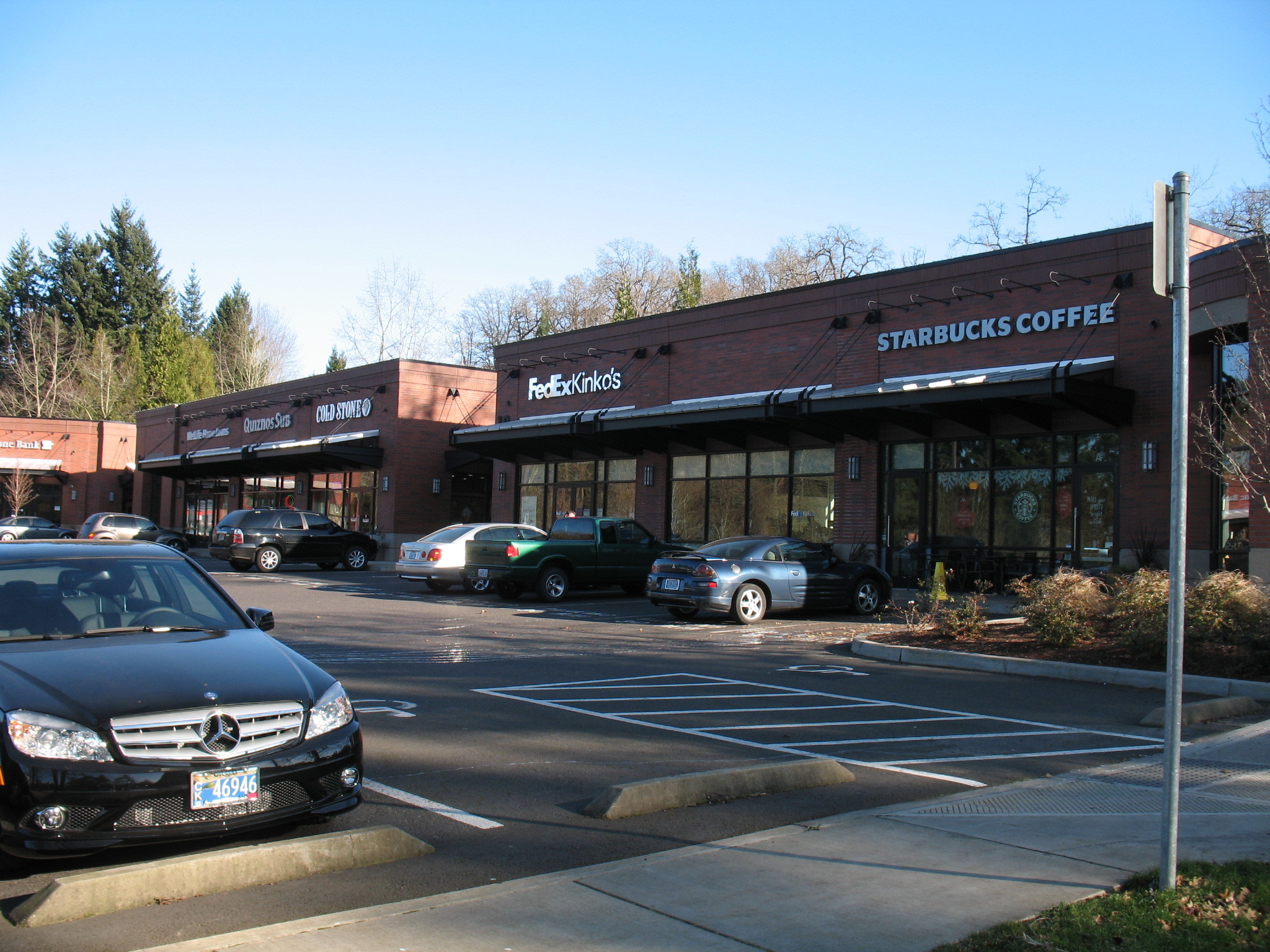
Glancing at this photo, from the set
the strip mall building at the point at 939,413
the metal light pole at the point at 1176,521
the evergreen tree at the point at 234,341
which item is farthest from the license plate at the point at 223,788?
the evergreen tree at the point at 234,341

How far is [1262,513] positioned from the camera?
49.5 ft

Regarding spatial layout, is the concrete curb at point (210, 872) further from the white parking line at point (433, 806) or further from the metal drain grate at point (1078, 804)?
the metal drain grate at point (1078, 804)

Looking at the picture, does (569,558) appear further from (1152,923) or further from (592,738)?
(1152,923)

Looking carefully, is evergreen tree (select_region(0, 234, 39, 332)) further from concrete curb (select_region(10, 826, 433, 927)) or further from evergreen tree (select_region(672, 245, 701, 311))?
concrete curb (select_region(10, 826, 433, 927))

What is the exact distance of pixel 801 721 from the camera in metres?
9.29

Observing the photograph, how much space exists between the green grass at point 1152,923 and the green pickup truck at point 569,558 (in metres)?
17.1

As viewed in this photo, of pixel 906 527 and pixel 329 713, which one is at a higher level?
pixel 906 527

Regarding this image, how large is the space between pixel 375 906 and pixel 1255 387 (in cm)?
1453

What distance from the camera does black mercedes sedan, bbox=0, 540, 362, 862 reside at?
15.3ft

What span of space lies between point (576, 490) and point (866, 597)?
1416 cm

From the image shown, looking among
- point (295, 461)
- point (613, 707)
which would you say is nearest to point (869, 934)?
point (613, 707)

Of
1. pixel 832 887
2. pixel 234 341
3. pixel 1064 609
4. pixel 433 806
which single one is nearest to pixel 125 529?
pixel 1064 609

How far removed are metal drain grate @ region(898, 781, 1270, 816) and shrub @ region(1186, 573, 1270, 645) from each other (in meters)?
6.04

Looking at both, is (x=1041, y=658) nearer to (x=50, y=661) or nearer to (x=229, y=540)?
(x=50, y=661)
